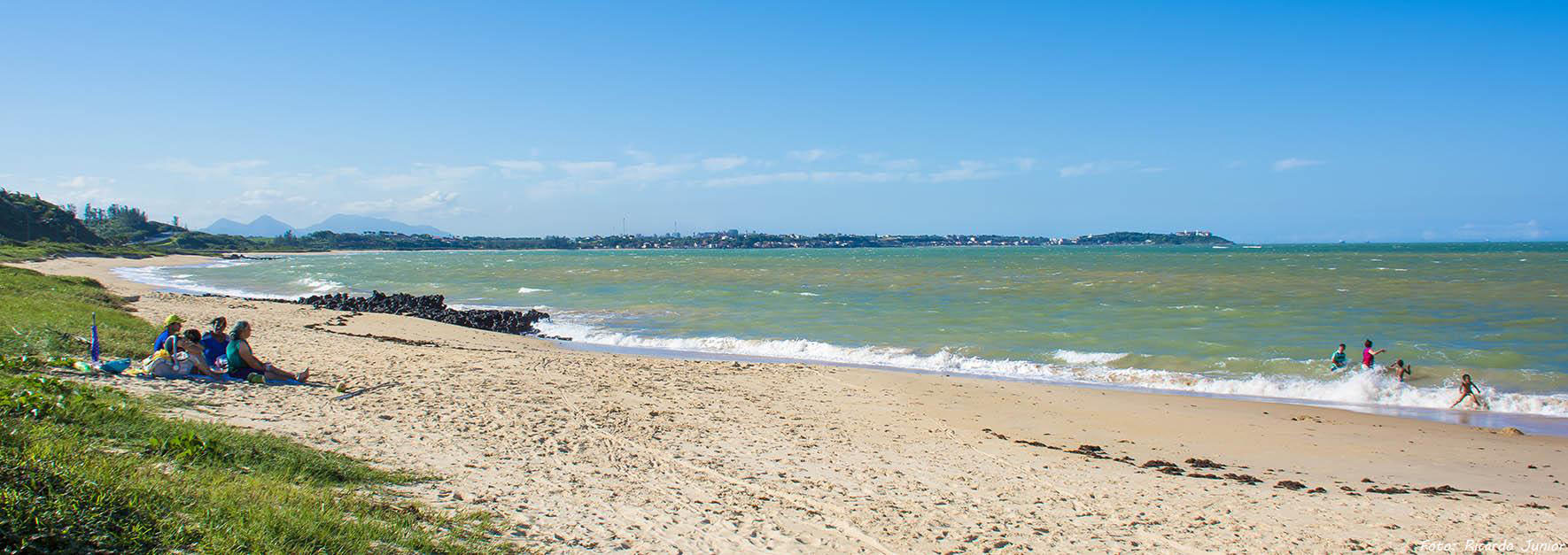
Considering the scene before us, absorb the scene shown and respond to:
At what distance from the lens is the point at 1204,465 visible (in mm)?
9656

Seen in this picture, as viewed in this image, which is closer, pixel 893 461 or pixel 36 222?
pixel 893 461

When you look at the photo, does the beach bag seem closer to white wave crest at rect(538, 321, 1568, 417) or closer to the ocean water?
white wave crest at rect(538, 321, 1568, 417)

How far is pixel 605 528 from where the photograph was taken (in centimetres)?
598

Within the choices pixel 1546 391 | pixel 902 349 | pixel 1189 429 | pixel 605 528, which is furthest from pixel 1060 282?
pixel 605 528

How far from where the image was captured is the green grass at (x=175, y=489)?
372 centimetres

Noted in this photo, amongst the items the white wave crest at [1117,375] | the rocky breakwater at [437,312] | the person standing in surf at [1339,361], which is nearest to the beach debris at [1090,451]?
the white wave crest at [1117,375]

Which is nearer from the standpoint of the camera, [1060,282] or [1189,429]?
[1189,429]

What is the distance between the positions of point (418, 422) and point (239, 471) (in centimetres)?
359

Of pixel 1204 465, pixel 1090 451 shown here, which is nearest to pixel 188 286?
pixel 1090 451

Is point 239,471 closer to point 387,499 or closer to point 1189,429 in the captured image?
point 387,499

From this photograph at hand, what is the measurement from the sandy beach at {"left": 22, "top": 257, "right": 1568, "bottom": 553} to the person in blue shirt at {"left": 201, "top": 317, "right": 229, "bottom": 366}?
120 cm

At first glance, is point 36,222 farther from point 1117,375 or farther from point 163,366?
point 1117,375

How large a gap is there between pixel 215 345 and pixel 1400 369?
2088 cm

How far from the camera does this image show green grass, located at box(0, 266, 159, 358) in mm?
10227
